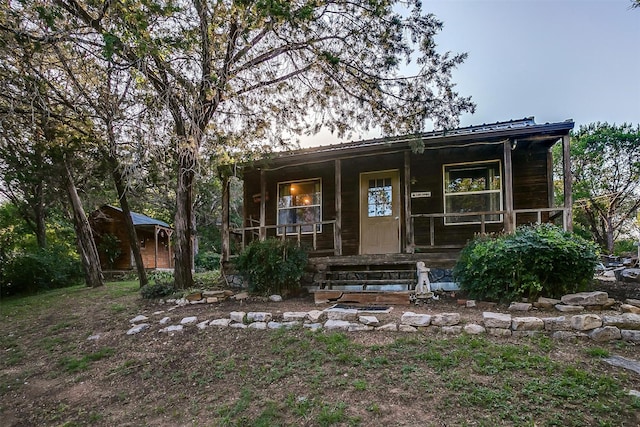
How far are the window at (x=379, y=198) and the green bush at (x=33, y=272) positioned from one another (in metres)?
11.2

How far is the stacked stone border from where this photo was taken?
384cm

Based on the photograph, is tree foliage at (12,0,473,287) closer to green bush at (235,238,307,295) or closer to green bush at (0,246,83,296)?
green bush at (235,238,307,295)

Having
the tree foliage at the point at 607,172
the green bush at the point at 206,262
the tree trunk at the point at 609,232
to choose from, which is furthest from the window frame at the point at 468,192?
the tree trunk at the point at 609,232

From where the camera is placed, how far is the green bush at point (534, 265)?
502 cm

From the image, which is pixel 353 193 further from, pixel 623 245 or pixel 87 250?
pixel 623 245

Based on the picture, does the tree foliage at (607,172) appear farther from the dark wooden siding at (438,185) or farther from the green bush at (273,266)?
the green bush at (273,266)

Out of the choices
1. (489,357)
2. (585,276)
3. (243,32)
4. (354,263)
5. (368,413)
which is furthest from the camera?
(354,263)

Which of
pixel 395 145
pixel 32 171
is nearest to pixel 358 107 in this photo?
pixel 395 145

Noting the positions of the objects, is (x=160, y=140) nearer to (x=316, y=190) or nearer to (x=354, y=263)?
(x=316, y=190)

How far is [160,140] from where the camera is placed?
23.5ft

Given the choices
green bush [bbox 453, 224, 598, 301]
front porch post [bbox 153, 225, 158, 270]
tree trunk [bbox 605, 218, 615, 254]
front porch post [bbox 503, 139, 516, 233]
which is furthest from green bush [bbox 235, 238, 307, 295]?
tree trunk [bbox 605, 218, 615, 254]

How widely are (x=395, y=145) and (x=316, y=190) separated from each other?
9.09 ft

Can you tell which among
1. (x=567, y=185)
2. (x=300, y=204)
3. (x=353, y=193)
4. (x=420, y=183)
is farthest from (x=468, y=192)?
(x=300, y=204)

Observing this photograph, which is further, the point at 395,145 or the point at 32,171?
the point at 32,171
